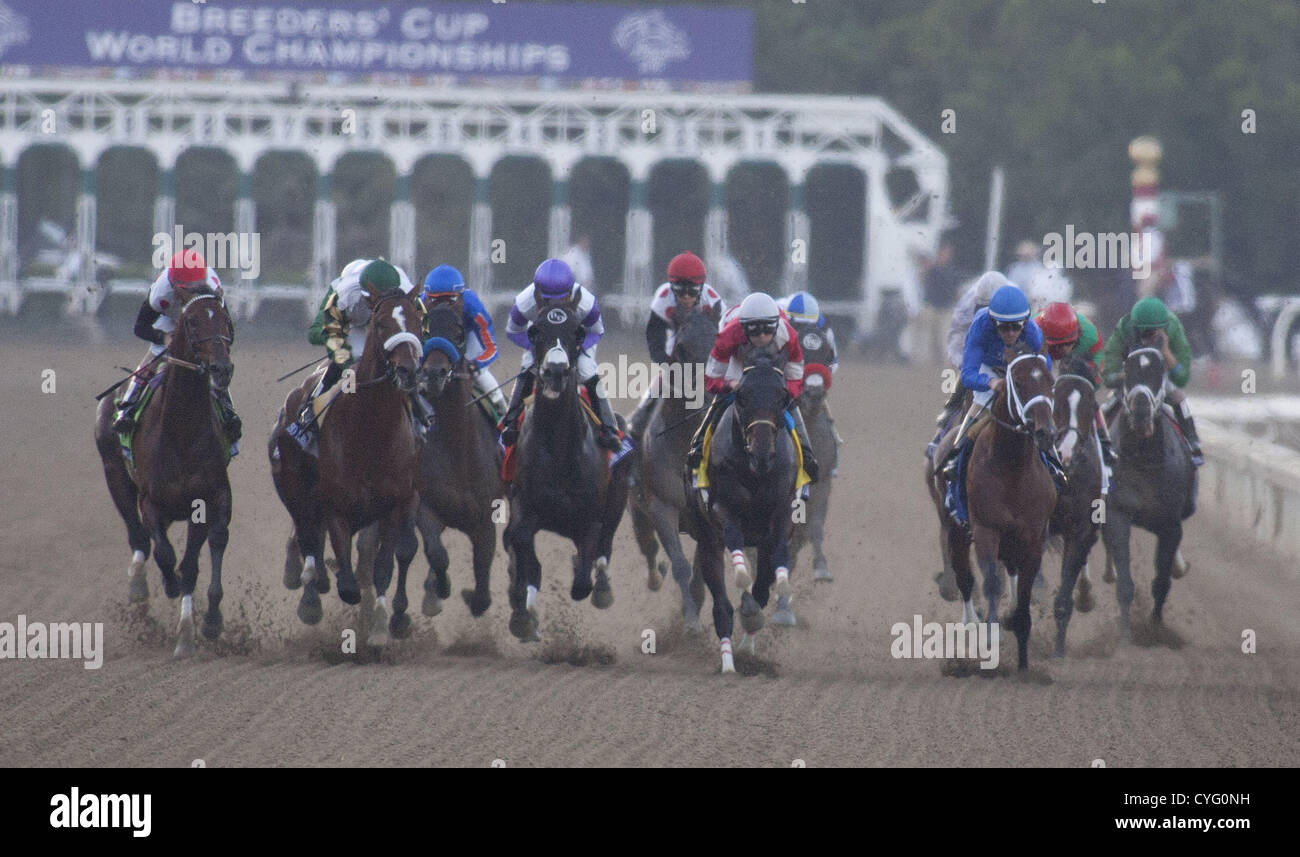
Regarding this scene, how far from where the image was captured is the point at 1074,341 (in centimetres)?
1015

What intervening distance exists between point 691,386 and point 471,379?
3.91 ft

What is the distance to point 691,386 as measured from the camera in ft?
32.3

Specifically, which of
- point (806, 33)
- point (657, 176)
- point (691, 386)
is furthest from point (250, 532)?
point (806, 33)

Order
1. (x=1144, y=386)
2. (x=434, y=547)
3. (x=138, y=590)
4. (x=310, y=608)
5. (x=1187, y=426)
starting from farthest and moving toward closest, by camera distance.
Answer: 1. (x=1187, y=426)
2. (x=1144, y=386)
3. (x=138, y=590)
4. (x=434, y=547)
5. (x=310, y=608)

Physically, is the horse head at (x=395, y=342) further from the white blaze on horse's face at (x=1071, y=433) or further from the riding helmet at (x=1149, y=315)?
the riding helmet at (x=1149, y=315)

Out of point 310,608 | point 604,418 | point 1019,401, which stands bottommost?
point 310,608

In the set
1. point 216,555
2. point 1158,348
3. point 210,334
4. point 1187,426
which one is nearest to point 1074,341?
point 1158,348

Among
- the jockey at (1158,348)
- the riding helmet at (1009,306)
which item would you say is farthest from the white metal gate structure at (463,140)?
the riding helmet at (1009,306)

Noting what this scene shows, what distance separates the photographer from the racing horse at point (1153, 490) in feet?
34.6

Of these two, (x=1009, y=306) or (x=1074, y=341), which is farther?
(x=1074, y=341)

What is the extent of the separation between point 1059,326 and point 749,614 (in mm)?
2394

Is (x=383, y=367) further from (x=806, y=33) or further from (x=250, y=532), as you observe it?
Result: (x=806, y=33)

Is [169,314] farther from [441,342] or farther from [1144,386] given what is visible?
[1144,386]

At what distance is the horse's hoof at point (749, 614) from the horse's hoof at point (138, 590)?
125 inches
